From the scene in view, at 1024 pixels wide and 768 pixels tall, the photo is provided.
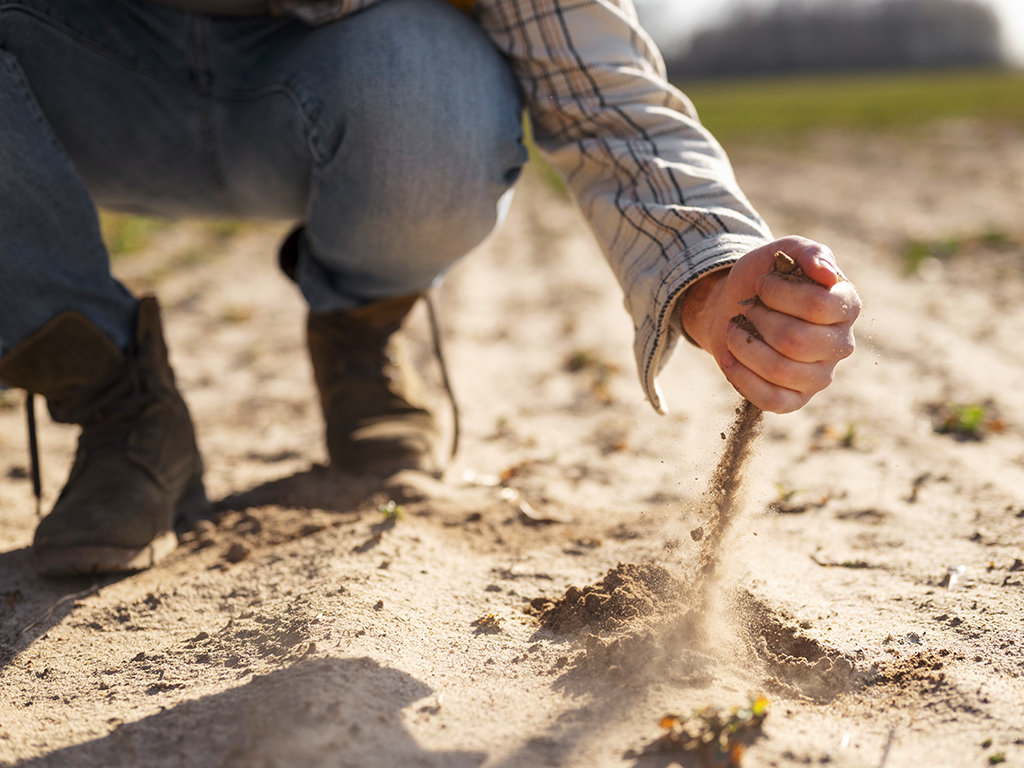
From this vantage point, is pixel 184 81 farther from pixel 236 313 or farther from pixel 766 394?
pixel 236 313

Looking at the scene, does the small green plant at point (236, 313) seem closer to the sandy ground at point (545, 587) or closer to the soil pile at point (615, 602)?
the sandy ground at point (545, 587)

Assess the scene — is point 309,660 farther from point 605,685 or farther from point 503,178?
point 503,178

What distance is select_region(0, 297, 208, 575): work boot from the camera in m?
1.79

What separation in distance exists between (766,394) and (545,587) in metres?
0.70

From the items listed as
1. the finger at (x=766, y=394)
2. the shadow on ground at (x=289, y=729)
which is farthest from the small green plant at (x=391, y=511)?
the finger at (x=766, y=394)

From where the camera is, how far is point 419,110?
1889mm

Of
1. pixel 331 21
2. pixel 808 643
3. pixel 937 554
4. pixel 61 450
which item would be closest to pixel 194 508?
pixel 61 450

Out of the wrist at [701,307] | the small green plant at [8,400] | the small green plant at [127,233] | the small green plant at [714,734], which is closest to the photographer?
the small green plant at [714,734]

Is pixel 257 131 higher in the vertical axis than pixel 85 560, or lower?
higher

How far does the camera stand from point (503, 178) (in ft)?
6.72

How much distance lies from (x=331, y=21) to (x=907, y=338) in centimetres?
269

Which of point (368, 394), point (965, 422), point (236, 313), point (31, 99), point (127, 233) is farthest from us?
point (127, 233)

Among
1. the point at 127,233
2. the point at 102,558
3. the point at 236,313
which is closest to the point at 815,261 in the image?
the point at 102,558

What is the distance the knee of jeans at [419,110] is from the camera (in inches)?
74.0
